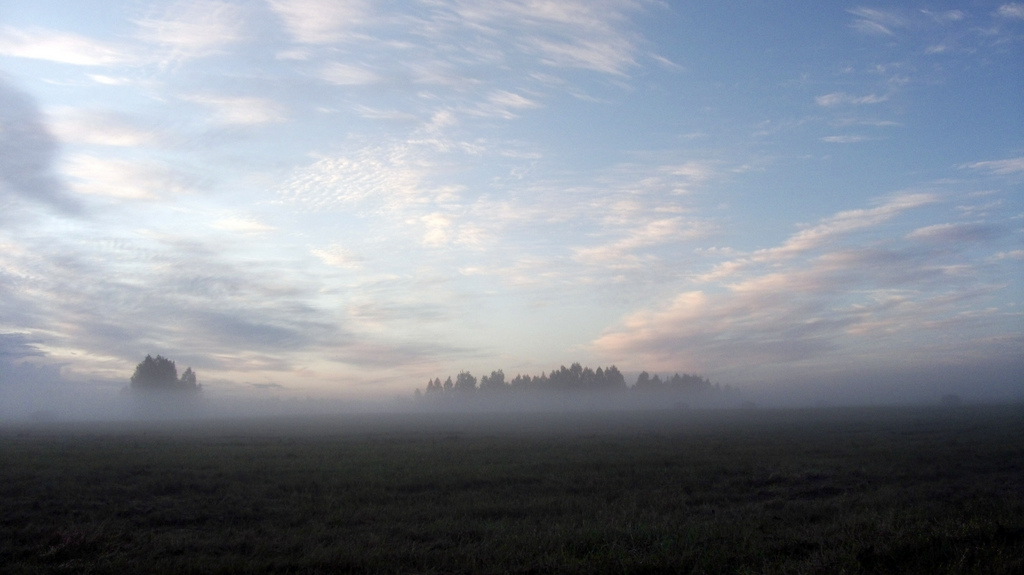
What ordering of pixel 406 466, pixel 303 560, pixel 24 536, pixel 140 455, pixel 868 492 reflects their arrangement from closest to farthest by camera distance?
pixel 303 560 → pixel 24 536 → pixel 868 492 → pixel 406 466 → pixel 140 455

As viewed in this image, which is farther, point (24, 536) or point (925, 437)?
point (925, 437)

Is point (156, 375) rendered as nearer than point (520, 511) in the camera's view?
No

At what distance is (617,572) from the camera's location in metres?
8.94

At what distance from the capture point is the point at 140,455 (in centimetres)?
2902

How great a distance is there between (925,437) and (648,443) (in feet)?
58.7

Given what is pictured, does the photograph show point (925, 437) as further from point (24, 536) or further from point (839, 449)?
point (24, 536)

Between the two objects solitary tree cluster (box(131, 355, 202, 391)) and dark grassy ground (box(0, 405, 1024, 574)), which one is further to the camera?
solitary tree cluster (box(131, 355, 202, 391))

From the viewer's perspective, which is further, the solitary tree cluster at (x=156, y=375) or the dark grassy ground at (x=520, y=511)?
the solitary tree cluster at (x=156, y=375)

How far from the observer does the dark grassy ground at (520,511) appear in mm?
9703

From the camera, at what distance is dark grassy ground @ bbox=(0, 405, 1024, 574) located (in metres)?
9.70

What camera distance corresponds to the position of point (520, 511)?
15469mm

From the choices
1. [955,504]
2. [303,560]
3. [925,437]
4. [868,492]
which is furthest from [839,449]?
[303,560]

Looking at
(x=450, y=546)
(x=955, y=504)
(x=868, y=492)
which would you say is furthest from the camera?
(x=868, y=492)

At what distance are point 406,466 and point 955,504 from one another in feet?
63.5
